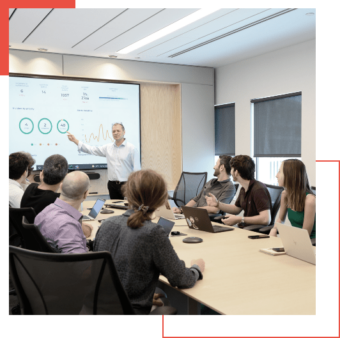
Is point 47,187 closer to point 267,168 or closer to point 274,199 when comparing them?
point 274,199

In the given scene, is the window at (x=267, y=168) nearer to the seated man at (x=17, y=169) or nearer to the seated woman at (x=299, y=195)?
the seated woman at (x=299, y=195)

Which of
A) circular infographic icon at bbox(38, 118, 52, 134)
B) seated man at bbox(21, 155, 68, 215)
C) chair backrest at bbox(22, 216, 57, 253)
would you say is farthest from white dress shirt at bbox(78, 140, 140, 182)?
chair backrest at bbox(22, 216, 57, 253)

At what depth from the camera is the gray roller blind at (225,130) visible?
7.21 metres

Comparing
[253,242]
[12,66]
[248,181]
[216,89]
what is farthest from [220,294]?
[216,89]

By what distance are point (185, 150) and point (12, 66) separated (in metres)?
3.23

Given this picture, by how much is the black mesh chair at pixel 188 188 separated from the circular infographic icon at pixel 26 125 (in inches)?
96.7

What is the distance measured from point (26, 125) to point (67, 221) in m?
4.38

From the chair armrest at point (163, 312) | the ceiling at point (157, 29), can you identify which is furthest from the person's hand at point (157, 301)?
the ceiling at point (157, 29)

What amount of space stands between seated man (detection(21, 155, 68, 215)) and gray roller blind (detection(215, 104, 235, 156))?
471 centimetres

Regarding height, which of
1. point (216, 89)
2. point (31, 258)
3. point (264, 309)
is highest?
point (216, 89)

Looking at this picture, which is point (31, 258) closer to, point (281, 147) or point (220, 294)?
point (220, 294)

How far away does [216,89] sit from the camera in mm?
7531

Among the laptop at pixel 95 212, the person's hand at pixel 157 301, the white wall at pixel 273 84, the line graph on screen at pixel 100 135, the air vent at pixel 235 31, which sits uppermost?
the air vent at pixel 235 31

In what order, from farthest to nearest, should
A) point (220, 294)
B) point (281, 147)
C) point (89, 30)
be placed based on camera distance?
point (281, 147)
point (89, 30)
point (220, 294)
